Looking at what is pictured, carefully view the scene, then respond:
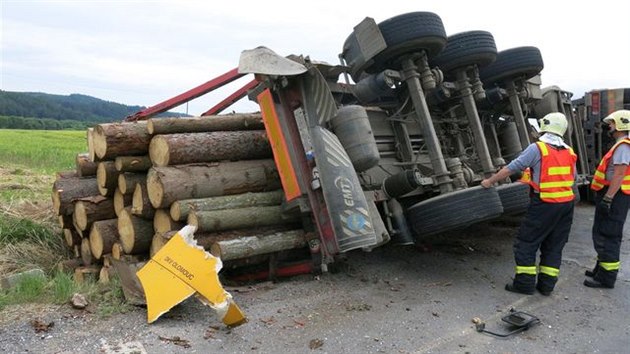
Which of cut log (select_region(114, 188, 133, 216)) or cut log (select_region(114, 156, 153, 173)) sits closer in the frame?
cut log (select_region(114, 156, 153, 173))

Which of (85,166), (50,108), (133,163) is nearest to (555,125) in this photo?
(133,163)

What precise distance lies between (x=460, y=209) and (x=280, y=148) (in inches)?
63.4

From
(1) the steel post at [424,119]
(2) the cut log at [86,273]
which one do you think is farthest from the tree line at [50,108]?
(1) the steel post at [424,119]

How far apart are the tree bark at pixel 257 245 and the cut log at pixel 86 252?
6.59 feet

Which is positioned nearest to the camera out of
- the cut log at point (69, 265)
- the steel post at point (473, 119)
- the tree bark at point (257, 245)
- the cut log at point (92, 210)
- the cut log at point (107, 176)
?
the tree bark at point (257, 245)

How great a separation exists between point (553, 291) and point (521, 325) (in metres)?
1.18

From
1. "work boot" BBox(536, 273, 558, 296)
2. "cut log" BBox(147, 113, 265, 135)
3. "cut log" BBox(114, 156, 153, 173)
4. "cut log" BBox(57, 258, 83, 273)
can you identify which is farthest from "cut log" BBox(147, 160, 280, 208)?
"work boot" BBox(536, 273, 558, 296)

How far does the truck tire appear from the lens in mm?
4914

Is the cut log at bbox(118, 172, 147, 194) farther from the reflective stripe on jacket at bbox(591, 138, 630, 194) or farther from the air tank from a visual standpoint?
the reflective stripe on jacket at bbox(591, 138, 630, 194)

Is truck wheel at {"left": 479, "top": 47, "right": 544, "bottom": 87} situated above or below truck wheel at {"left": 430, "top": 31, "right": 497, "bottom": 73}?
below

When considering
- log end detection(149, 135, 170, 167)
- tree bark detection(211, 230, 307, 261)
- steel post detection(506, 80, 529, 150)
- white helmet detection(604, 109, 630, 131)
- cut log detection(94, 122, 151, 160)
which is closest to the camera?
tree bark detection(211, 230, 307, 261)

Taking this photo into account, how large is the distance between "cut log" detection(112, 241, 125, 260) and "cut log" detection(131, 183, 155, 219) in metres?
0.42

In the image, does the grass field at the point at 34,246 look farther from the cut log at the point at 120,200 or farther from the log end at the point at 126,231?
the cut log at the point at 120,200

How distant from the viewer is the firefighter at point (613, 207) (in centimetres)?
487
